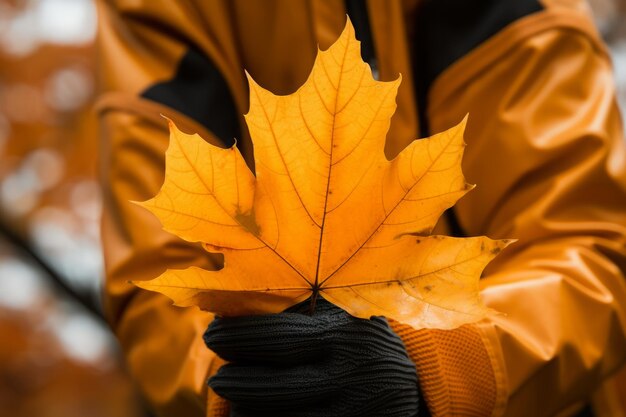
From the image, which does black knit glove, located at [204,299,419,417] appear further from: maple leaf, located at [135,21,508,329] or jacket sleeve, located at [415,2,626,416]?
jacket sleeve, located at [415,2,626,416]

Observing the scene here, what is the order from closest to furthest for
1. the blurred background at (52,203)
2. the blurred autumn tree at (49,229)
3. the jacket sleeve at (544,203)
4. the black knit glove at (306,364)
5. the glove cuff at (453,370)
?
the black knit glove at (306,364) < the glove cuff at (453,370) < the jacket sleeve at (544,203) < the blurred autumn tree at (49,229) < the blurred background at (52,203)

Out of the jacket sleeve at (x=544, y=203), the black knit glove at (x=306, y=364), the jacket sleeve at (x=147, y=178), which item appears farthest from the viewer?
the jacket sleeve at (x=147, y=178)

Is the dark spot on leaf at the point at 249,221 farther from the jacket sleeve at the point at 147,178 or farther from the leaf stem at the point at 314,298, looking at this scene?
the jacket sleeve at the point at 147,178

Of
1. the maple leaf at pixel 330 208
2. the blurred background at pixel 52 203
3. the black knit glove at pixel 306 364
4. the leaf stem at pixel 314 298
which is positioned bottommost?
the blurred background at pixel 52 203

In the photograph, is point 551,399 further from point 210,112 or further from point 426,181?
point 210,112

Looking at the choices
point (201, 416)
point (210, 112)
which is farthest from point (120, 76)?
point (201, 416)

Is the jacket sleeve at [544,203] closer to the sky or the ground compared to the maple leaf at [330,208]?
closer to the ground

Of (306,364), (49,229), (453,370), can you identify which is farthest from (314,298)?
(49,229)

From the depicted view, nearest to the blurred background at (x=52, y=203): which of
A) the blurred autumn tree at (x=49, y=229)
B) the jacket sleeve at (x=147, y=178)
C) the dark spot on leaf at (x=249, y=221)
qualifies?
the blurred autumn tree at (x=49, y=229)
